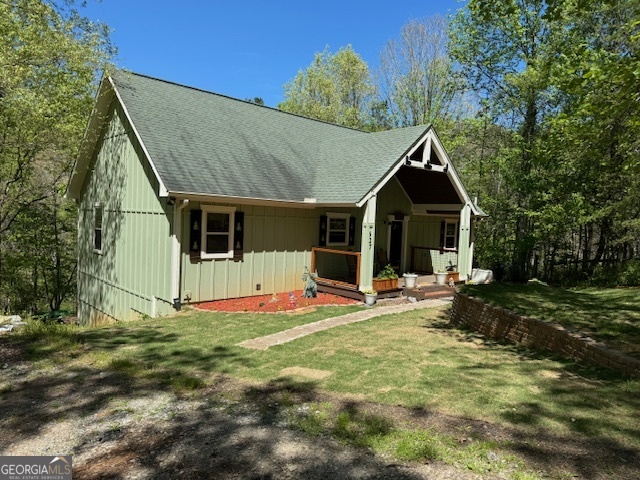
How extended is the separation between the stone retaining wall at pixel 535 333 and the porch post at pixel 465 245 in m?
5.56

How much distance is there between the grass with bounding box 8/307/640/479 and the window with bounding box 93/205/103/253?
6132mm

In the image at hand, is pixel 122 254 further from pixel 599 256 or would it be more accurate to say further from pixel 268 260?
pixel 599 256

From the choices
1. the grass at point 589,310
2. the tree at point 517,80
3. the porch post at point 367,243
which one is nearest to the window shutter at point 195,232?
the porch post at point 367,243

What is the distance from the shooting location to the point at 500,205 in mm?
22938

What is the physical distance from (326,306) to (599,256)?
1487cm

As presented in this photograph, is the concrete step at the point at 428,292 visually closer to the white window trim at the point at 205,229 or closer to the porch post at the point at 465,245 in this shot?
the porch post at the point at 465,245

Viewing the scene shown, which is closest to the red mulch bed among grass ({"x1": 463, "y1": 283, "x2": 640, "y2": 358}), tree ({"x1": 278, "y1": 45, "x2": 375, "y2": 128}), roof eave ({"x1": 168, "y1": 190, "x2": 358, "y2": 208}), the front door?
roof eave ({"x1": 168, "y1": 190, "x2": 358, "y2": 208})

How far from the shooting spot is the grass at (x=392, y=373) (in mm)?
4114

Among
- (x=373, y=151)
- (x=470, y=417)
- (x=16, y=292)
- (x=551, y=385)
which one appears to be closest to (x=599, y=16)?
(x=373, y=151)

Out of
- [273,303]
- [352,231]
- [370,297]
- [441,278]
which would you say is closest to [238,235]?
[273,303]

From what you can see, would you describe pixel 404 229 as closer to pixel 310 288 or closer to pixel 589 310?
pixel 310 288

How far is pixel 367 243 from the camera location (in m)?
12.5

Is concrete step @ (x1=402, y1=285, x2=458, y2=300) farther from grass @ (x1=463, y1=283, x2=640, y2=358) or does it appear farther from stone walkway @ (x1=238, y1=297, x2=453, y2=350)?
grass @ (x1=463, y1=283, x2=640, y2=358)

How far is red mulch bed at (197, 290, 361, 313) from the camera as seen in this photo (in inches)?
450
